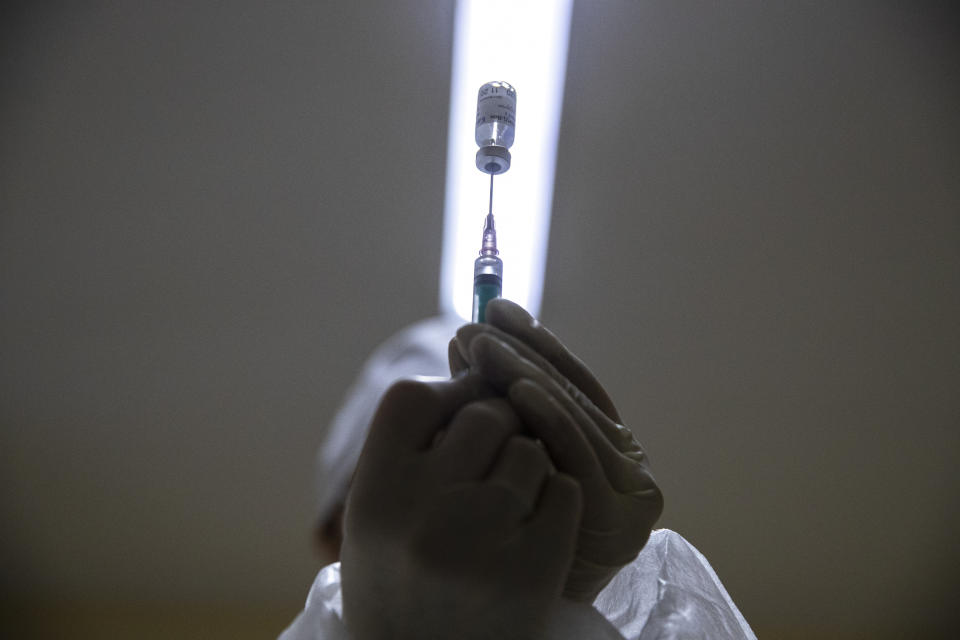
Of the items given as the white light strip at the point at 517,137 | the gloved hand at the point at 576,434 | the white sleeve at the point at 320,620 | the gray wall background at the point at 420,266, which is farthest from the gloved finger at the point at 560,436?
→ the gray wall background at the point at 420,266

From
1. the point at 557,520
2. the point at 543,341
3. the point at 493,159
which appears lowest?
the point at 557,520

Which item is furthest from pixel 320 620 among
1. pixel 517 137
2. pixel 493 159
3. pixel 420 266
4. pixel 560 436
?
pixel 420 266

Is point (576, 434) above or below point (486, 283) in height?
below

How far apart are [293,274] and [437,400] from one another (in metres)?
1.15

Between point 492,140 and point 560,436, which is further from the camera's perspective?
point 492,140

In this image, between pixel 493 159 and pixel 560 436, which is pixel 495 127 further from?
pixel 560 436

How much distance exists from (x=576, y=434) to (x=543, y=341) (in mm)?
127

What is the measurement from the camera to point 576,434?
A: 2.00ft

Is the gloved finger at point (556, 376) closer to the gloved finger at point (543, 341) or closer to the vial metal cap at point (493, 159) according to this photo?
the gloved finger at point (543, 341)

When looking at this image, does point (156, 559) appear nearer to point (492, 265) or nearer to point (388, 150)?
point (388, 150)

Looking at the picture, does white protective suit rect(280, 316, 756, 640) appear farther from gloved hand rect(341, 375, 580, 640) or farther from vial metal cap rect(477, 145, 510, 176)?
vial metal cap rect(477, 145, 510, 176)

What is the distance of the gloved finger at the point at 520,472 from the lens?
1.84 ft

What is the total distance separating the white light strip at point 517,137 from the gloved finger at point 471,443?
684 mm

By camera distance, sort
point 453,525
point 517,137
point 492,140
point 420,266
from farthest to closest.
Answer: point 420,266 < point 517,137 < point 492,140 < point 453,525
